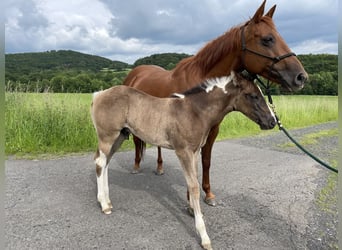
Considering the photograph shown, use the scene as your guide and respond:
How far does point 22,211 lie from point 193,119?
2.41 m

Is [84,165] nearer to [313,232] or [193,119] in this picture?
[193,119]

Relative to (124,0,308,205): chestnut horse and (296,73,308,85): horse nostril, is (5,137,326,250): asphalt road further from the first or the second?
(296,73,308,85): horse nostril

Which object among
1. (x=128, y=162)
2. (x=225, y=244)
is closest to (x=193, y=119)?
(x=225, y=244)

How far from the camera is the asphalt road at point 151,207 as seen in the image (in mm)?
2963

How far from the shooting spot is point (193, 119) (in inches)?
122

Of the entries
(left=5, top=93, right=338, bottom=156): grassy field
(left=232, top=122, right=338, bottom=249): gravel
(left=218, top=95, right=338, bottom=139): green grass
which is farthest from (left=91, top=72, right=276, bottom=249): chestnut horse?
(left=218, top=95, right=338, bottom=139): green grass

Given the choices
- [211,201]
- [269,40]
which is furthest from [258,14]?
[211,201]

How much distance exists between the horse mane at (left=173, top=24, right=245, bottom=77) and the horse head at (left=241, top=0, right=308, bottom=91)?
0.13 m

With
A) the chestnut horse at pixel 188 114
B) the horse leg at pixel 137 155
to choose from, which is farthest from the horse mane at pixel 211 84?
the horse leg at pixel 137 155

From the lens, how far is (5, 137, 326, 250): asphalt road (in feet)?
9.72

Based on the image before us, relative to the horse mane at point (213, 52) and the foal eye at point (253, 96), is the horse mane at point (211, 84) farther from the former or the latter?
→ the horse mane at point (213, 52)

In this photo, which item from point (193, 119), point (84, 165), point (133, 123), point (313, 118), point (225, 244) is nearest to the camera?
point (225, 244)

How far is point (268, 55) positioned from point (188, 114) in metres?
1.07

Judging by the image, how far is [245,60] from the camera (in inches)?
128
